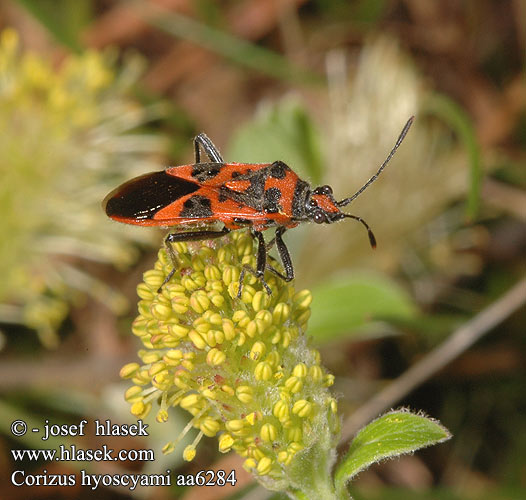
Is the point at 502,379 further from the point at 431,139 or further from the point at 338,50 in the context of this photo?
the point at 338,50

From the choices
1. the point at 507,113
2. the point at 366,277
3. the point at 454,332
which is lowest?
the point at 454,332

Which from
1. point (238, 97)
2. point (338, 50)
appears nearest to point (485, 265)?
point (338, 50)

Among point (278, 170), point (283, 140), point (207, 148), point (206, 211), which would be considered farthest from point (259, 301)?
point (283, 140)

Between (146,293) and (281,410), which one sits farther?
(146,293)

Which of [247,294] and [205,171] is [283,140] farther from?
[247,294]

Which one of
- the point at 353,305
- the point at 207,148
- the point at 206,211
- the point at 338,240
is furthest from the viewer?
the point at 338,240

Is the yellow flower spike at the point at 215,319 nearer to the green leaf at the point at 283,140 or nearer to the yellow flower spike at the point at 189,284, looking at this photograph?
the yellow flower spike at the point at 189,284
